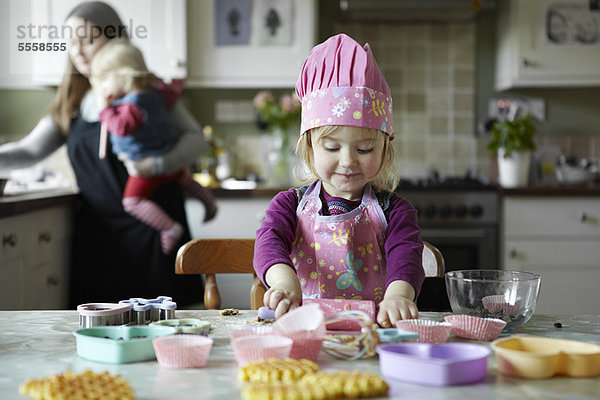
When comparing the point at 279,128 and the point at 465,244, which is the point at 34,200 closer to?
the point at 279,128

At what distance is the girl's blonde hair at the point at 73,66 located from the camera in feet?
10.3

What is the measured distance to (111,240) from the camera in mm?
3111

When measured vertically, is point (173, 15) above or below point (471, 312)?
above

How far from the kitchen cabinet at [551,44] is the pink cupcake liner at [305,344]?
2854mm

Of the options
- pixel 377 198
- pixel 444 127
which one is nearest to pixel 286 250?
pixel 377 198

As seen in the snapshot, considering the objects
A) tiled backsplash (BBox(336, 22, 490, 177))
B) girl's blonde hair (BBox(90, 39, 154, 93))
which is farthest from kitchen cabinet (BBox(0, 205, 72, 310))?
tiled backsplash (BBox(336, 22, 490, 177))

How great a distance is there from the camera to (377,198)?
1358 mm

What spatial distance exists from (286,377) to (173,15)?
278 cm

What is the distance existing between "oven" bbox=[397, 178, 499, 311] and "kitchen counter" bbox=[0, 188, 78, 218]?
148 cm

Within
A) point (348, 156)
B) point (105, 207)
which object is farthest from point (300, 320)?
point (105, 207)

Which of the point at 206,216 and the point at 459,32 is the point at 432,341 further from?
the point at 459,32

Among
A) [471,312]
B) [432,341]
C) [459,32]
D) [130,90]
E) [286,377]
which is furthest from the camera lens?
[459,32]

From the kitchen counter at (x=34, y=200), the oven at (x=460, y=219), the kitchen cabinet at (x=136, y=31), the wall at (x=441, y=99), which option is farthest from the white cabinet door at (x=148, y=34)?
the oven at (x=460, y=219)

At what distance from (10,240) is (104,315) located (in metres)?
1.64
